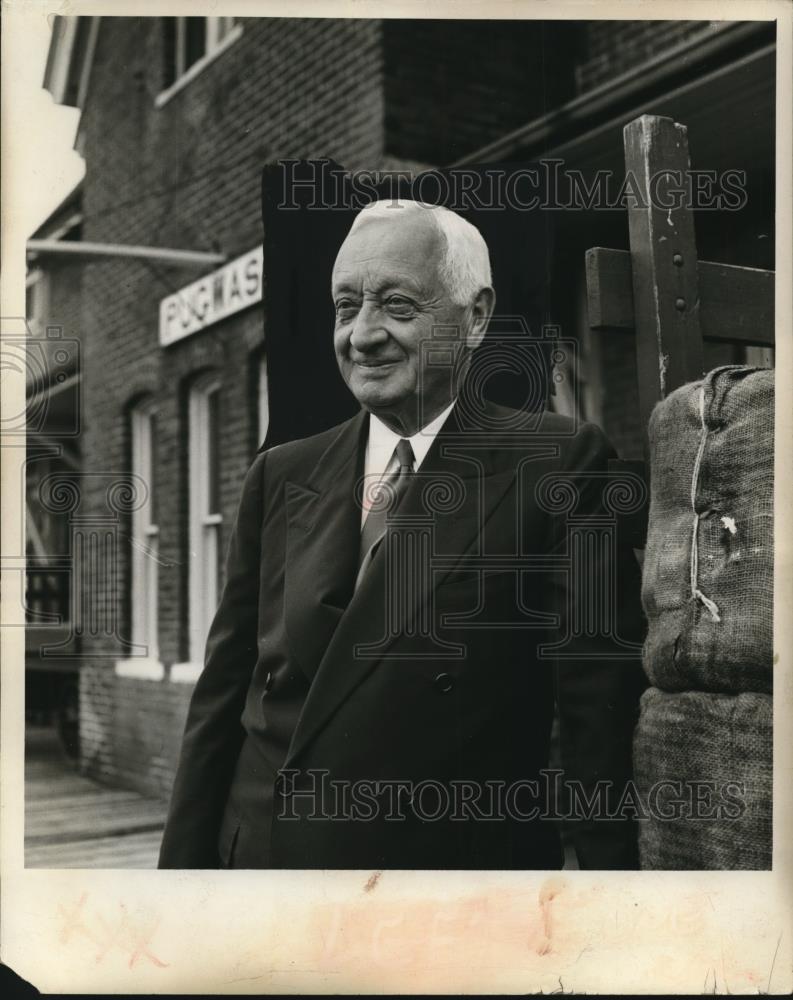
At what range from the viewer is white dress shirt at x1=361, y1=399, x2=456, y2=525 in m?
2.98

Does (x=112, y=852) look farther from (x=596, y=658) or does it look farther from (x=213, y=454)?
(x=596, y=658)

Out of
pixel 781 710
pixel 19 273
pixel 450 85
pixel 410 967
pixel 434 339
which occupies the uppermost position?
pixel 450 85

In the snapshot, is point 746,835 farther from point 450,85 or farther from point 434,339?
point 450,85

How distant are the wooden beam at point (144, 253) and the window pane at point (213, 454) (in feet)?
2.27

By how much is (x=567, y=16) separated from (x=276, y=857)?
2387mm

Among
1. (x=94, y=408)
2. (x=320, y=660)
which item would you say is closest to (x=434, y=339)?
(x=320, y=660)

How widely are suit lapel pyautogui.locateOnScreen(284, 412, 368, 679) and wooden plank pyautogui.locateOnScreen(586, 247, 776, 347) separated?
68cm

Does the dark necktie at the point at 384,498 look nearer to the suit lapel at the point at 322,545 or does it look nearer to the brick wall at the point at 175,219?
the suit lapel at the point at 322,545

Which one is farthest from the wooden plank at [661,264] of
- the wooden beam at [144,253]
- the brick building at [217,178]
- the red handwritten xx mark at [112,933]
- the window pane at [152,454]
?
the window pane at [152,454]

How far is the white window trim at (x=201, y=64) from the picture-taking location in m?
6.04

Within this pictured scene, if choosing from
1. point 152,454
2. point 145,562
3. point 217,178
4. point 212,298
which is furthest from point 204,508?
point 217,178

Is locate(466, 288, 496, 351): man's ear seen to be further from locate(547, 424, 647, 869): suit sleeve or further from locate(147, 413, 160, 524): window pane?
locate(147, 413, 160, 524): window pane

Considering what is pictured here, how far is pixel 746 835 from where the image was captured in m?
2.89

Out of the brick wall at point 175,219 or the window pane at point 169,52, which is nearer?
the brick wall at point 175,219
